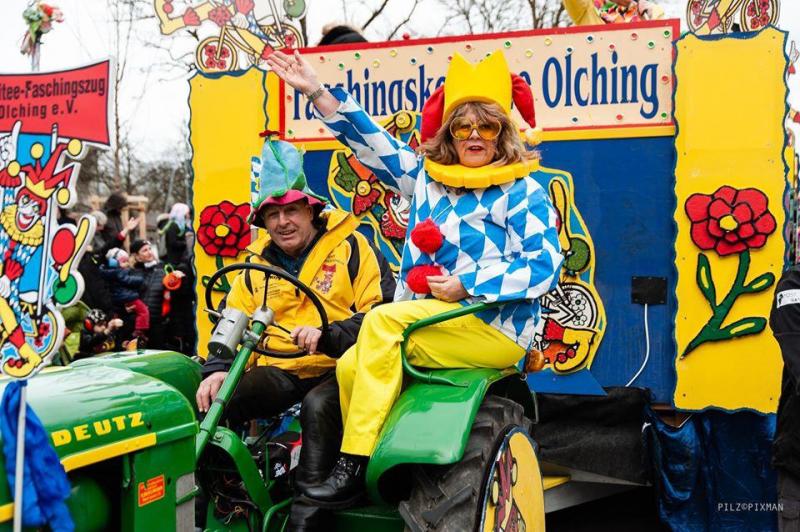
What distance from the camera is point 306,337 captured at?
297 cm

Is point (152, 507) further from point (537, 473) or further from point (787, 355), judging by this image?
point (787, 355)

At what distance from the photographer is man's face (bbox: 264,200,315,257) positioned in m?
3.34

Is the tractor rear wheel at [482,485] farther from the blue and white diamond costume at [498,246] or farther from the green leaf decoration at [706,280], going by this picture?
the green leaf decoration at [706,280]

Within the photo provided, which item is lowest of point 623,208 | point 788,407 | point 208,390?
point 788,407

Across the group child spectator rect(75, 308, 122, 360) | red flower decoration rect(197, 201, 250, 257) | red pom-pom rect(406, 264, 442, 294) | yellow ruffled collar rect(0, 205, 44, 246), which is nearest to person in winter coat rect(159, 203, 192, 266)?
child spectator rect(75, 308, 122, 360)

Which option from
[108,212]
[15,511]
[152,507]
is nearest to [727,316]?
[152,507]

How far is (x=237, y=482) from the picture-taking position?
297cm

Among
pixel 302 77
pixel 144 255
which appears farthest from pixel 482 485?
pixel 144 255

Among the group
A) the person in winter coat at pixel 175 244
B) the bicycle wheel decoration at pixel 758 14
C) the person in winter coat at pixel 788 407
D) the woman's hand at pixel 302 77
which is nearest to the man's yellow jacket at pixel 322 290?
the woman's hand at pixel 302 77

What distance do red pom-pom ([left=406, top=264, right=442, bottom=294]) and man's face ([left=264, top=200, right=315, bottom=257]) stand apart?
54 cm

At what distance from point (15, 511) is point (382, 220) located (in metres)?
3.17

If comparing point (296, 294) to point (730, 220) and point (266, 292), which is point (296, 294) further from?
point (730, 220)

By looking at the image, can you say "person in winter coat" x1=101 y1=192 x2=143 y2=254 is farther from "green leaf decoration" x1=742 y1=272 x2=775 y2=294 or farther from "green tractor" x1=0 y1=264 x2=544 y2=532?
"green leaf decoration" x1=742 y1=272 x2=775 y2=294

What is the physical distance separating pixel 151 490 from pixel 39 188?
2.82ft
